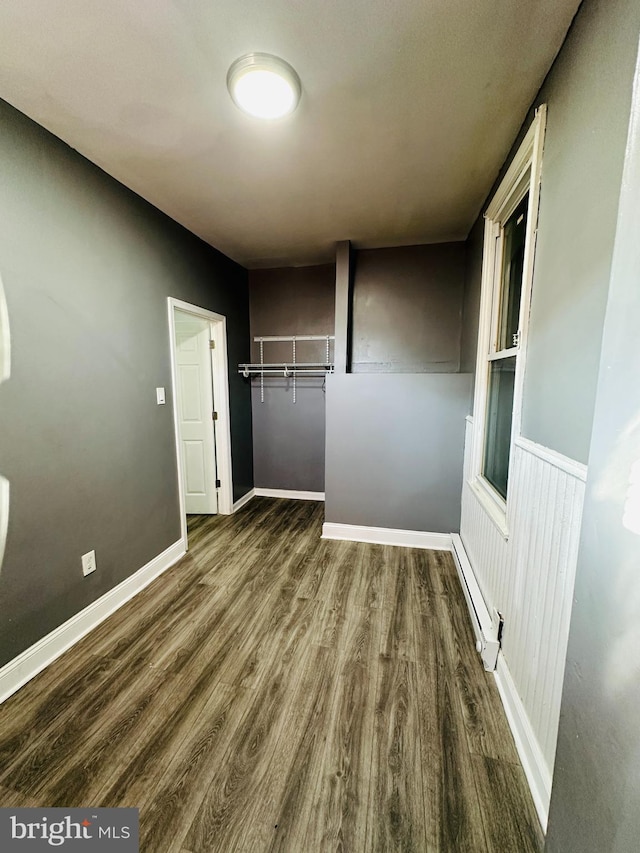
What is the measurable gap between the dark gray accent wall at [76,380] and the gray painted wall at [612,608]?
2070 millimetres

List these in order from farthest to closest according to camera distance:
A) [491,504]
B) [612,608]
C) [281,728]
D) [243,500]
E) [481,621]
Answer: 1. [243,500]
2. [491,504]
3. [481,621]
4. [281,728]
5. [612,608]

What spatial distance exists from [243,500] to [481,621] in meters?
2.65

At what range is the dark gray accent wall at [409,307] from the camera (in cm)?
297

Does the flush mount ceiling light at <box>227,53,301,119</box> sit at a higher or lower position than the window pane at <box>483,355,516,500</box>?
higher

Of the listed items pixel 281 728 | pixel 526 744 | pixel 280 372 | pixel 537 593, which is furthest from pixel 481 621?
pixel 280 372

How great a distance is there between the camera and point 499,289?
2.04m

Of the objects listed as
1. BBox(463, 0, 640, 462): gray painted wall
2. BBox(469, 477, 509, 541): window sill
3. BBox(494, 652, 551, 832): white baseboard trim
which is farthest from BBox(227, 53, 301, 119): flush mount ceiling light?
BBox(494, 652, 551, 832): white baseboard trim

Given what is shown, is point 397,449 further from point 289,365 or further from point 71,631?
point 71,631

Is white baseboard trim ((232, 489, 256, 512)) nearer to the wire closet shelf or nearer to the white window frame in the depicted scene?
the wire closet shelf

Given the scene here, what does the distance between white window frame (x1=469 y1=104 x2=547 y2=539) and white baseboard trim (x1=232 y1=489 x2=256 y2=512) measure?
2.40 m

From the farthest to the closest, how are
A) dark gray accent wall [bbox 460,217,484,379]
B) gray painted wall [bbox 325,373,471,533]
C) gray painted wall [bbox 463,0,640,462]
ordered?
gray painted wall [bbox 325,373,471,533] → dark gray accent wall [bbox 460,217,484,379] → gray painted wall [bbox 463,0,640,462]

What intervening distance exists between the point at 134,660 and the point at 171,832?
2.64ft

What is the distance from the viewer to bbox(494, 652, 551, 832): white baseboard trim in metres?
1.02

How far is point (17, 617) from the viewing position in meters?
1.48
